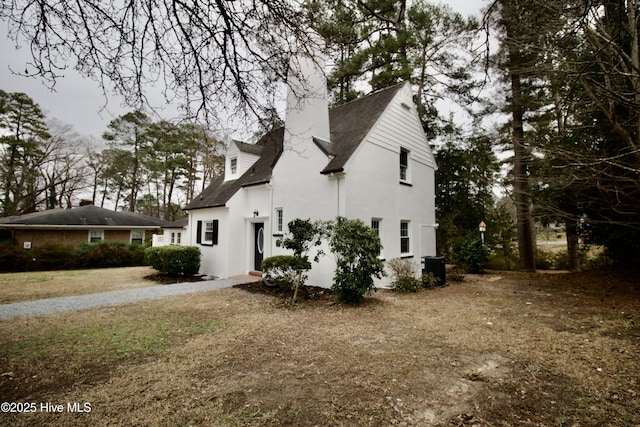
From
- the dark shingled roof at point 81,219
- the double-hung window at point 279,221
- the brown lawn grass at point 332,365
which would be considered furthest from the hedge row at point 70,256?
the double-hung window at point 279,221

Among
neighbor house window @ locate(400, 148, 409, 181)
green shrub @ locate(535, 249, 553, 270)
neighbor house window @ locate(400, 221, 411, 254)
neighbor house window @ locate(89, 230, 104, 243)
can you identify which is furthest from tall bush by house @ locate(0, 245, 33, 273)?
green shrub @ locate(535, 249, 553, 270)

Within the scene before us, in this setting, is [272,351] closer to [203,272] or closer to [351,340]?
[351,340]

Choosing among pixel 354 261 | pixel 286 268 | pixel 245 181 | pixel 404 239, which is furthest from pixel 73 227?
pixel 404 239

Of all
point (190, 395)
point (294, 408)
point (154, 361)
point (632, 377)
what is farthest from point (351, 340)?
point (632, 377)

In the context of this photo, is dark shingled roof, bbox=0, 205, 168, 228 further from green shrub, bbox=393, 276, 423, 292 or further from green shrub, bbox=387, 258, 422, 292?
green shrub, bbox=393, 276, 423, 292

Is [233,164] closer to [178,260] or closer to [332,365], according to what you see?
[178,260]

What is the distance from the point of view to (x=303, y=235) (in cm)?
833

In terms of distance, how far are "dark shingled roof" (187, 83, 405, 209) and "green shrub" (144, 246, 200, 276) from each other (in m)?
2.11

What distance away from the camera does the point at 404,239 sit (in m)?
11.9

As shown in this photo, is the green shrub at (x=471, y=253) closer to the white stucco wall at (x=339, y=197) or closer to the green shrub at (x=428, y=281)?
the white stucco wall at (x=339, y=197)

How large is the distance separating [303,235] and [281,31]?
→ 17.7 ft

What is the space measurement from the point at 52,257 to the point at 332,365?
18.9m

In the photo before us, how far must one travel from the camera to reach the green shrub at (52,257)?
1548 centimetres

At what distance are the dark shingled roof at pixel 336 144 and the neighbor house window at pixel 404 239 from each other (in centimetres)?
418
